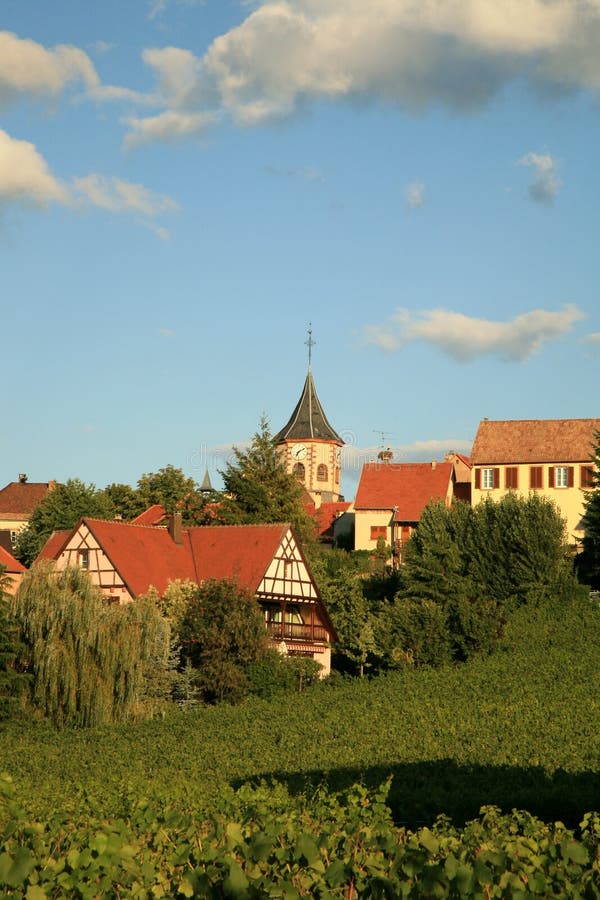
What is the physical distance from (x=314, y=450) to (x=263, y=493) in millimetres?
52545

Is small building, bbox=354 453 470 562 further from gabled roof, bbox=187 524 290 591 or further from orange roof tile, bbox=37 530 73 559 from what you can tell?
orange roof tile, bbox=37 530 73 559

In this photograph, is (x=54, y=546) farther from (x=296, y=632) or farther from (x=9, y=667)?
(x=9, y=667)

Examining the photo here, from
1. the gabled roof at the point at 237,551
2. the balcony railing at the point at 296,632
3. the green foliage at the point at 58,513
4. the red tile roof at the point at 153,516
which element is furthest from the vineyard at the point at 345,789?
the green foliage at the point at 58,513

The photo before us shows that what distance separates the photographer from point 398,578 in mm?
53656

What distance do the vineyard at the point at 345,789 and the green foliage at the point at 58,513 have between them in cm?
2538

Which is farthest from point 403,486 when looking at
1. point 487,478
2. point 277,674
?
point 277,674

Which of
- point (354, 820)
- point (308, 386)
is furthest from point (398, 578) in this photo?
point (308, 386)

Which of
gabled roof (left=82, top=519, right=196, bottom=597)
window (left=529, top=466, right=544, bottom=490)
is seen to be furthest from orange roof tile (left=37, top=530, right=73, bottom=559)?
window (left=529, top=466, right=544, bottom=490)

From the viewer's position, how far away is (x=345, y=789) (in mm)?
21625

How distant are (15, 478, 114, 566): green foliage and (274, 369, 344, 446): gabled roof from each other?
44860mm

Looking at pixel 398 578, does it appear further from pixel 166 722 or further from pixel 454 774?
pixel 454 774

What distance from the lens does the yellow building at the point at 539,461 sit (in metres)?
61.5

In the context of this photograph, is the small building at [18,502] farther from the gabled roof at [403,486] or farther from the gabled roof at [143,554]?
the gabled roof at [143,554]

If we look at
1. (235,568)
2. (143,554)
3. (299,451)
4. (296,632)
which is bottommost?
(296,632)
